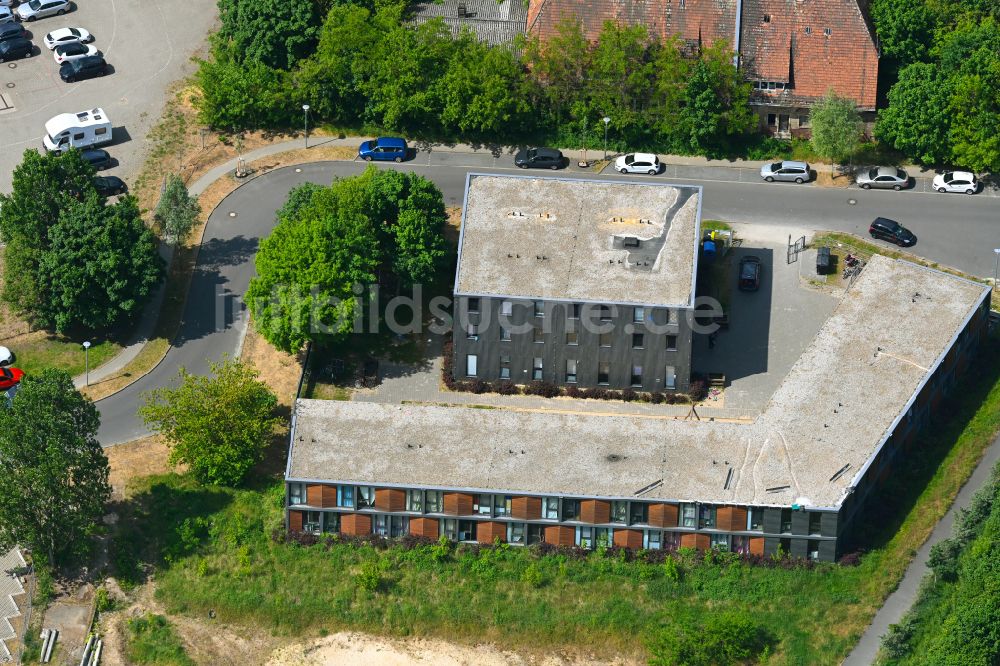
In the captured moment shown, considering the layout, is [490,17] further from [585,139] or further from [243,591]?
[243,591]

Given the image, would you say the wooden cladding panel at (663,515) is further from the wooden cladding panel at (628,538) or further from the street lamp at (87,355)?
the street lamp at (87,355)

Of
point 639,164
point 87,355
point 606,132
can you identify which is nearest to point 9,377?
point 87,355

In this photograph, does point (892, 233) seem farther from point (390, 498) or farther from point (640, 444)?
point (390, 498)

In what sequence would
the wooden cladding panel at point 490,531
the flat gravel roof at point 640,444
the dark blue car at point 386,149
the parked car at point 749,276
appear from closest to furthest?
the flat gravel roof at point 640,444 → the wooden cladding panel at point 490,531 → the parked car at point 749,276 → the dark blue car at point 386,149

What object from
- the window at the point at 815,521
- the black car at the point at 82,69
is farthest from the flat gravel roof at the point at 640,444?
the black car at the point at 82,69

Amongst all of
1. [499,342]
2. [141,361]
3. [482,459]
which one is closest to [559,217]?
[499,342]
